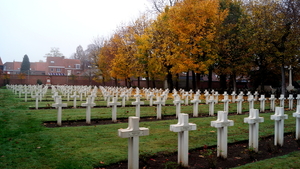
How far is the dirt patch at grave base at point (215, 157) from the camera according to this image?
186 inches

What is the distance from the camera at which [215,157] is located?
17.1 ft

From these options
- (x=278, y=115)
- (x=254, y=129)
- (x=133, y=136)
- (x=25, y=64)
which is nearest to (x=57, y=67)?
(x=25, y=64)

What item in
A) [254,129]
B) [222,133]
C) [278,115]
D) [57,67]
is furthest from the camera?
[57,67]

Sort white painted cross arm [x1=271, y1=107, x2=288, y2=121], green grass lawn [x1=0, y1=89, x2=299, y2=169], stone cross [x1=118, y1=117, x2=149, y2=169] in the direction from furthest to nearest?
white painted cross arm [x1=271, y1=107, x2=288, y2=121] → green grass lawn [x1=0, y1=89, x2=299, y2=169] → stone cross [x1=118, y1=117, x2=149, y2=169]

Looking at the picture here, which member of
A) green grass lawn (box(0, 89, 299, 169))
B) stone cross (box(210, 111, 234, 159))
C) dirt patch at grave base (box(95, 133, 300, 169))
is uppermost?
stone cross (box(210, 111, 234, 159))

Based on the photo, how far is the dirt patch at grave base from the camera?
4.73 meters

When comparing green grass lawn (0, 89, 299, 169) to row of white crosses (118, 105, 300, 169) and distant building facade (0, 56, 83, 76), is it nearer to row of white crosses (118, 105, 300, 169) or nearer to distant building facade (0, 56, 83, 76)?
row of white crosses (118, 105, 300, 169)

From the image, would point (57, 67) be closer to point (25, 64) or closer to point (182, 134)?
point (25, 64)

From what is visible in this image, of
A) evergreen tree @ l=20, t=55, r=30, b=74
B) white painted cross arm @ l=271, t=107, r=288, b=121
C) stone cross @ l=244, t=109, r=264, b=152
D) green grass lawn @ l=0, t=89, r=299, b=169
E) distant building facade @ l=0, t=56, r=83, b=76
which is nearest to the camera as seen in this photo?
green grass lawn @ l=0, t=89, r=299, b=169

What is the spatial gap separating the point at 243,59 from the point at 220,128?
21.3m

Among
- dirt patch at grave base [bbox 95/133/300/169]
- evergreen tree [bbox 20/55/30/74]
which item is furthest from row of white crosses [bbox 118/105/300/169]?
evergreen tree [bbox 20/55/30/74]

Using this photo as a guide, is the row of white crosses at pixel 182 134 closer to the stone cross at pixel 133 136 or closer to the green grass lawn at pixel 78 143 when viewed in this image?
the stone cross at pixel 133 136

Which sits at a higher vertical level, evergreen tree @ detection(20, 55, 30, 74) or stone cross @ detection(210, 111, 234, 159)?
evergreen tree @ detection(20, 55, 30, 74)

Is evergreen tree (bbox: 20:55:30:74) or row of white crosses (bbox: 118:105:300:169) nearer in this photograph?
row of white crosses (bbox: 118:105:300:169)
